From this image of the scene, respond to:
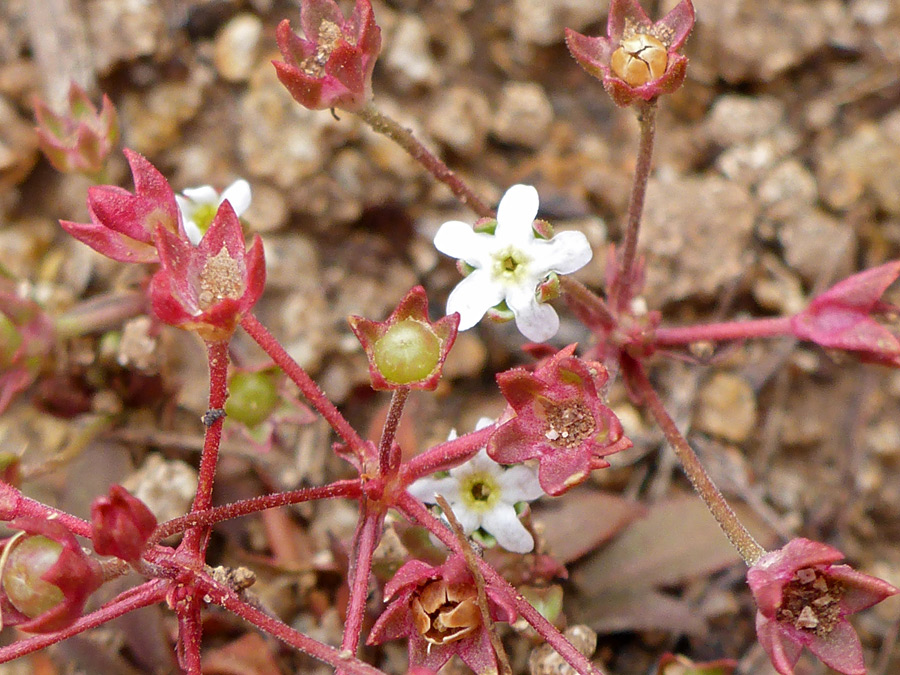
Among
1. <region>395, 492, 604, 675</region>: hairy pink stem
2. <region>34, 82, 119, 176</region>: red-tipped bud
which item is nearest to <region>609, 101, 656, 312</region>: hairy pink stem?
<region>395, 492, 604, 675</region>: hairy pink stem

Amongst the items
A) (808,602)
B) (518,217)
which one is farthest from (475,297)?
(808,602)

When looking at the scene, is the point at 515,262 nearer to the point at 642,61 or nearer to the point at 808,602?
the point at 642,61

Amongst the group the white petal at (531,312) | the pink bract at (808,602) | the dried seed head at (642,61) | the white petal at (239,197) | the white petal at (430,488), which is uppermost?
the white petal at (239,197)

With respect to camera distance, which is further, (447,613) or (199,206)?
(199,206)

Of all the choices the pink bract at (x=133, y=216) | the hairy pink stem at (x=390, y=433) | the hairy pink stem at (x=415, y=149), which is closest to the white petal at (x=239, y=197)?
the pink bract at (x=133, y=216)

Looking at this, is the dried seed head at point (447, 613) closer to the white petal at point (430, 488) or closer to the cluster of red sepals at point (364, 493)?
the cluster of red sepals at point (364, 493)

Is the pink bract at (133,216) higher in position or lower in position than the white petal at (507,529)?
higher

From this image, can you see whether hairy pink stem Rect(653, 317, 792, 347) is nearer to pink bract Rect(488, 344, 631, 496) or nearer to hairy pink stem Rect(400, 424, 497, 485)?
pink bract Rect(488, 344, 631, 496)
